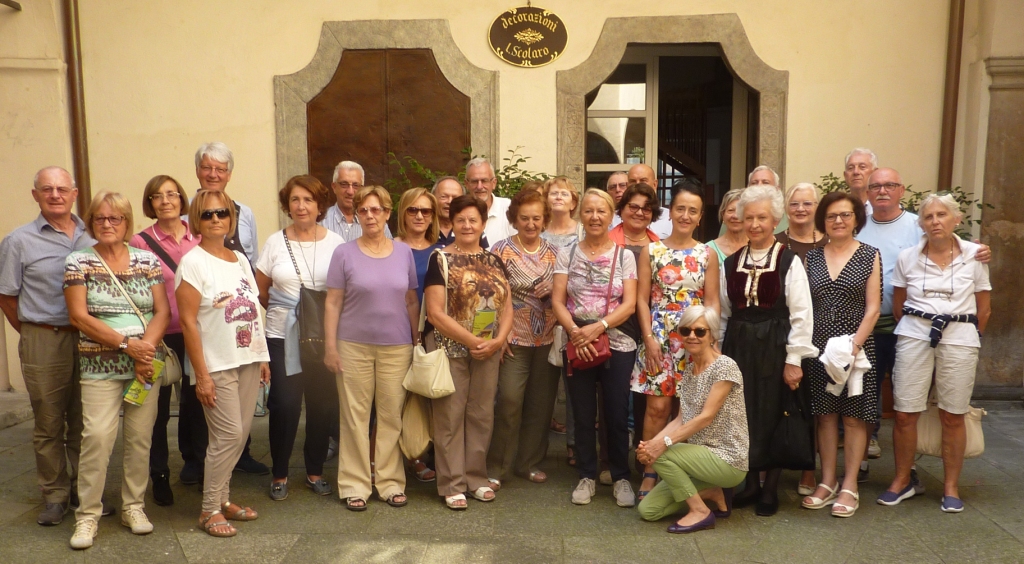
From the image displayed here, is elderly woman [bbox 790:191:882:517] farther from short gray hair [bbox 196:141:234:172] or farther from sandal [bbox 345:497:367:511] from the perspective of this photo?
short gray hair [bbox 196:141:234:172]

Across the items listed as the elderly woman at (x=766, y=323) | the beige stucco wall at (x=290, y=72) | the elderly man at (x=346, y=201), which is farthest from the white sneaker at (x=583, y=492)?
the beige stucco wall at (x=290, y=72)

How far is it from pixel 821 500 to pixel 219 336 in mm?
3203

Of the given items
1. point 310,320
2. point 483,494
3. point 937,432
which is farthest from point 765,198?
point 310,320

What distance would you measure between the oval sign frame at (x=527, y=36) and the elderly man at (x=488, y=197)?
5.74ft

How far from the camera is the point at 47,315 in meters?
4.26

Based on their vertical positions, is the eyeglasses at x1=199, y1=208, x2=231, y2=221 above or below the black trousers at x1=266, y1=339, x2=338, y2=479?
above

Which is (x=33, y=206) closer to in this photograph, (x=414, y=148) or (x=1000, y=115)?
(x=414, y=148)

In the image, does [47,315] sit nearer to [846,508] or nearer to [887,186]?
[846,508]

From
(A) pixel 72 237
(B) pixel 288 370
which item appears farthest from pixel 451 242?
(A) pixel 72 237

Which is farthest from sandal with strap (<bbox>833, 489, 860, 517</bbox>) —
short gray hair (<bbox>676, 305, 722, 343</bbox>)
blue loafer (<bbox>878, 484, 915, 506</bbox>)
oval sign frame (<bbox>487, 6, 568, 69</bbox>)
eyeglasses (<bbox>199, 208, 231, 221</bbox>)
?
oval sign frame (<bbox>487, 6, 568, 69</bbox>)

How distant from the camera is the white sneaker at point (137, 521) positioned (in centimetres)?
418

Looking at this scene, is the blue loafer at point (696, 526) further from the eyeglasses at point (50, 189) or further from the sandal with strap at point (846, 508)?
the eyeglasses at point (50, 189)

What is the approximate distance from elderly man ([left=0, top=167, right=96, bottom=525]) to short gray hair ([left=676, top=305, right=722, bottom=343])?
303 cm

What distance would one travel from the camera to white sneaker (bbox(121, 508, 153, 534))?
4176 mm
